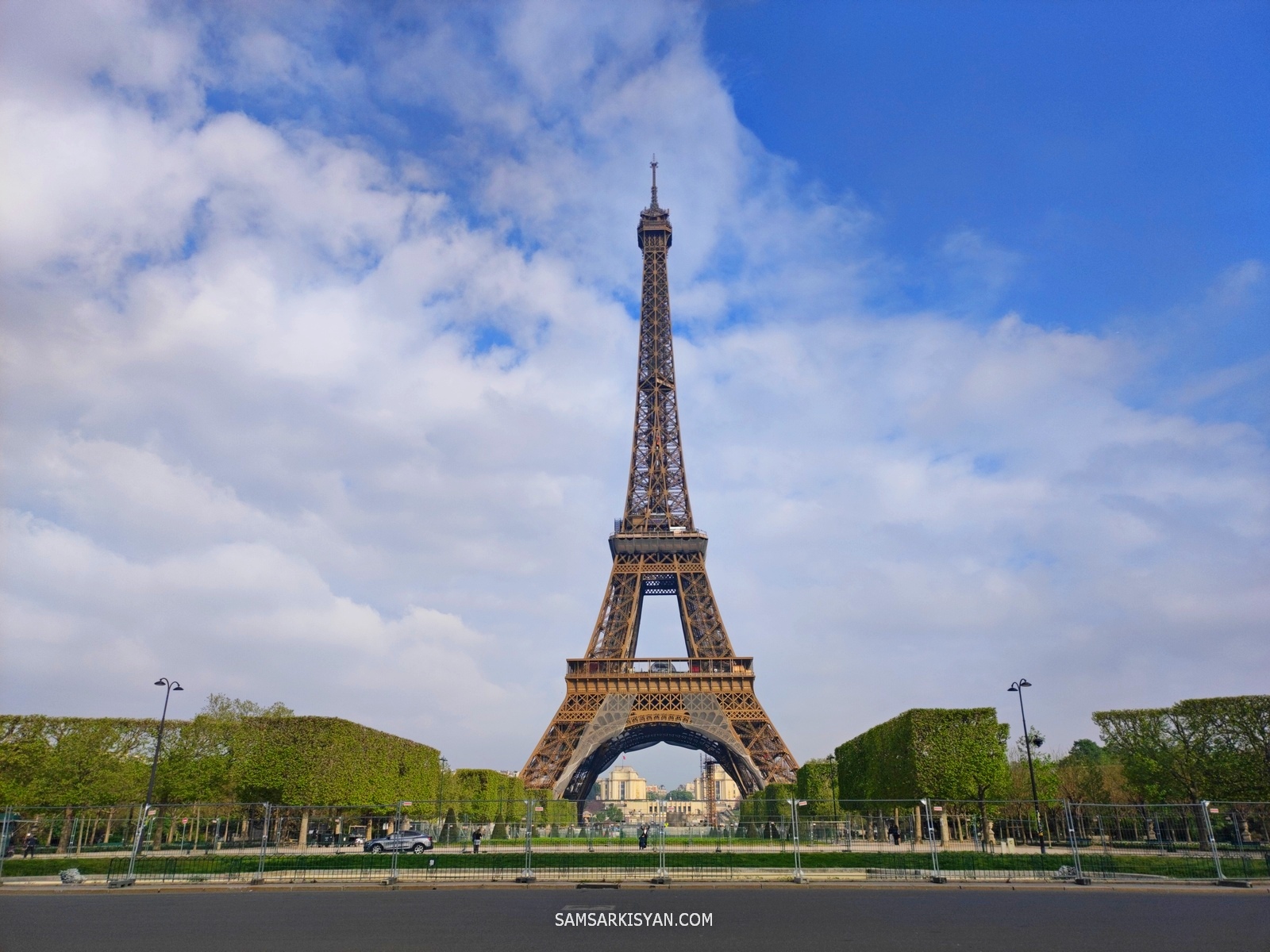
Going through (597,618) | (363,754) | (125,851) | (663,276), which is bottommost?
(125,851)

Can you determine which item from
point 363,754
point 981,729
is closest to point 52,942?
point 363,754

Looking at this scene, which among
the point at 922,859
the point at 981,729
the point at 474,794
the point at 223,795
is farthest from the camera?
the point at 474,794

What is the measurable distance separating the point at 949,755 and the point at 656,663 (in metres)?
24.5

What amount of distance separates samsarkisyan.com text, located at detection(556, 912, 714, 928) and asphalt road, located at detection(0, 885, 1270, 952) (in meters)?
0.11

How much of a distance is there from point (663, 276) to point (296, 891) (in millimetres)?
59738

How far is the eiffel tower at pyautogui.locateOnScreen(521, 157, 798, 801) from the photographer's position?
52.5 meters

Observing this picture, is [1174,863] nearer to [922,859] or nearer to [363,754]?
[922,859]

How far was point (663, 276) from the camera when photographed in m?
71.7

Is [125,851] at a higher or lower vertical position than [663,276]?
lower

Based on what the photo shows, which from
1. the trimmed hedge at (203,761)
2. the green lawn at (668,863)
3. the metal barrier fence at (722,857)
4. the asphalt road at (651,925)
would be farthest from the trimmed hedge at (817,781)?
the asphalt road at (651,925)

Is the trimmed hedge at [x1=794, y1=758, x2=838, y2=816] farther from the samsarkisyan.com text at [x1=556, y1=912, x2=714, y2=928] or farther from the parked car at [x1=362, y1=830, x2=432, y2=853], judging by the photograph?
the samsarkisyan.com text at [x1=556, y1=912, x2=714, y2=928]

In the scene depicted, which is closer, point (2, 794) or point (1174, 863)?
point (1174, 863)

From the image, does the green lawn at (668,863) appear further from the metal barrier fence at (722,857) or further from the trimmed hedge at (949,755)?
the trimmed hedge at (949,755)

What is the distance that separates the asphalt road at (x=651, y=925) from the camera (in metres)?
11.4
